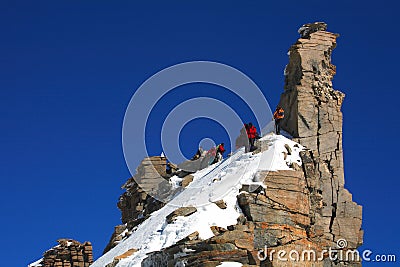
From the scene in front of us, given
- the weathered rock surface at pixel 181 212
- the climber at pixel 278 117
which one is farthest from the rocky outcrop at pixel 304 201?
the weathered rock surface at pixel 181 212

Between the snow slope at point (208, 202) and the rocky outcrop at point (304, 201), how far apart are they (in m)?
0.79

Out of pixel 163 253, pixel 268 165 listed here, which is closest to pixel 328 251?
pixel 268 165

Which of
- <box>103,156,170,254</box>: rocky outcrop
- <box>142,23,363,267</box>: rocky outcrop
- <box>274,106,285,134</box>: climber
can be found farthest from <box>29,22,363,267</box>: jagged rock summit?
<box>274,106,285,134</box>: climber

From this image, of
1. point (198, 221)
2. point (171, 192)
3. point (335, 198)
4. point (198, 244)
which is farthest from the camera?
point (171, 192)

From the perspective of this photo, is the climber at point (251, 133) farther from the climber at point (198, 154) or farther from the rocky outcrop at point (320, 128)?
the climber at point (198, 154)

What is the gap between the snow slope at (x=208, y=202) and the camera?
161 feet

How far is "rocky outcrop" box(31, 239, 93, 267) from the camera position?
78.0 m

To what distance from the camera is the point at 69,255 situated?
78.5 meters


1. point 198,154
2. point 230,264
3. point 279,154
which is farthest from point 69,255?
point 230,264

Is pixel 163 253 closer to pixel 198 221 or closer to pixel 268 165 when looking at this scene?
pixel 198 221

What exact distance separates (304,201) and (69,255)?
33.5 metres

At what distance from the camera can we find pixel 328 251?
50.1m

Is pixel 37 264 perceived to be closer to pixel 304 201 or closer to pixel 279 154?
pixel 279 154

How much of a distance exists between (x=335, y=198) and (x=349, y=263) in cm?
617
